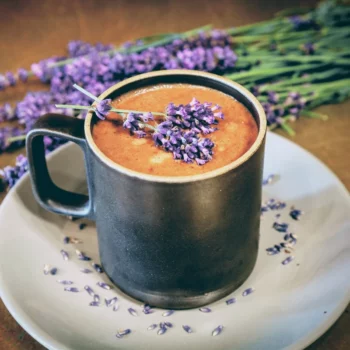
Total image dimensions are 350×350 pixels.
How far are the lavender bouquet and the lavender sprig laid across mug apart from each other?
425mm

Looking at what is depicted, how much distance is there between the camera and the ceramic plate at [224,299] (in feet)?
3.34

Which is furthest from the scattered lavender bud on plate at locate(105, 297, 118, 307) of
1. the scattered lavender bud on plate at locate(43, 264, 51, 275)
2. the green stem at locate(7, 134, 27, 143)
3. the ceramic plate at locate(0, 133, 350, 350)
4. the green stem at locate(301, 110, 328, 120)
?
the green stem at locate(301, 110, 328, 120)

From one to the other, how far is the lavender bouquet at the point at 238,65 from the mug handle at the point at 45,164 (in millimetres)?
237

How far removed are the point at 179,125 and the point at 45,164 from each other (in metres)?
0.27

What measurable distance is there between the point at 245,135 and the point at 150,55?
588 mm

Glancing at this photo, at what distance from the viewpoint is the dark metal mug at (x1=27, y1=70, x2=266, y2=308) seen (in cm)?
96

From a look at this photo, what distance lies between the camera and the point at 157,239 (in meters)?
1.00

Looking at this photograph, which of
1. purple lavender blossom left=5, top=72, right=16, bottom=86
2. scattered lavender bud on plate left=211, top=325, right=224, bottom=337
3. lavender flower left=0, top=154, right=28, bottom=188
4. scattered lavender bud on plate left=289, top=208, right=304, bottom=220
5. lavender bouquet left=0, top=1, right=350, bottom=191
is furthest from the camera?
purple lavender blossom left=5, top=72, right=16, bottom=86

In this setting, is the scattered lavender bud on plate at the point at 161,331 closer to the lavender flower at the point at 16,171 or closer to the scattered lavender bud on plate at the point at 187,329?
the scattered lavender bud on plate at the point at 187,329

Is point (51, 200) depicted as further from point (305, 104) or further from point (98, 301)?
point (305, 104)

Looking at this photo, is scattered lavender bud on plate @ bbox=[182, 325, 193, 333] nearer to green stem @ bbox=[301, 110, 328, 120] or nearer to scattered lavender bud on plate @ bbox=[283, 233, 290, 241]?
scattered lavender bud on plate @ bbox=[283, 233, 290, 241]

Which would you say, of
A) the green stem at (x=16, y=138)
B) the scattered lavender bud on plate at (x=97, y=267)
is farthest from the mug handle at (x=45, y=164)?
the green stem at (x=16, y=138)

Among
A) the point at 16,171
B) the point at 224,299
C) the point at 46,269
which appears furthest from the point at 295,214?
the point at 16,171

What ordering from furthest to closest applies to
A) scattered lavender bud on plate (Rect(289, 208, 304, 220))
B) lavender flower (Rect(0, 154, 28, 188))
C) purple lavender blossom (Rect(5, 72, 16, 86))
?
purple lavender blossom (Rect(5, 72, 16, 86)) → lavender flower (Rect(0, 154, 28, 188)) → scattered lavender bud on plate (Rect(289, 208, 304, 220))
